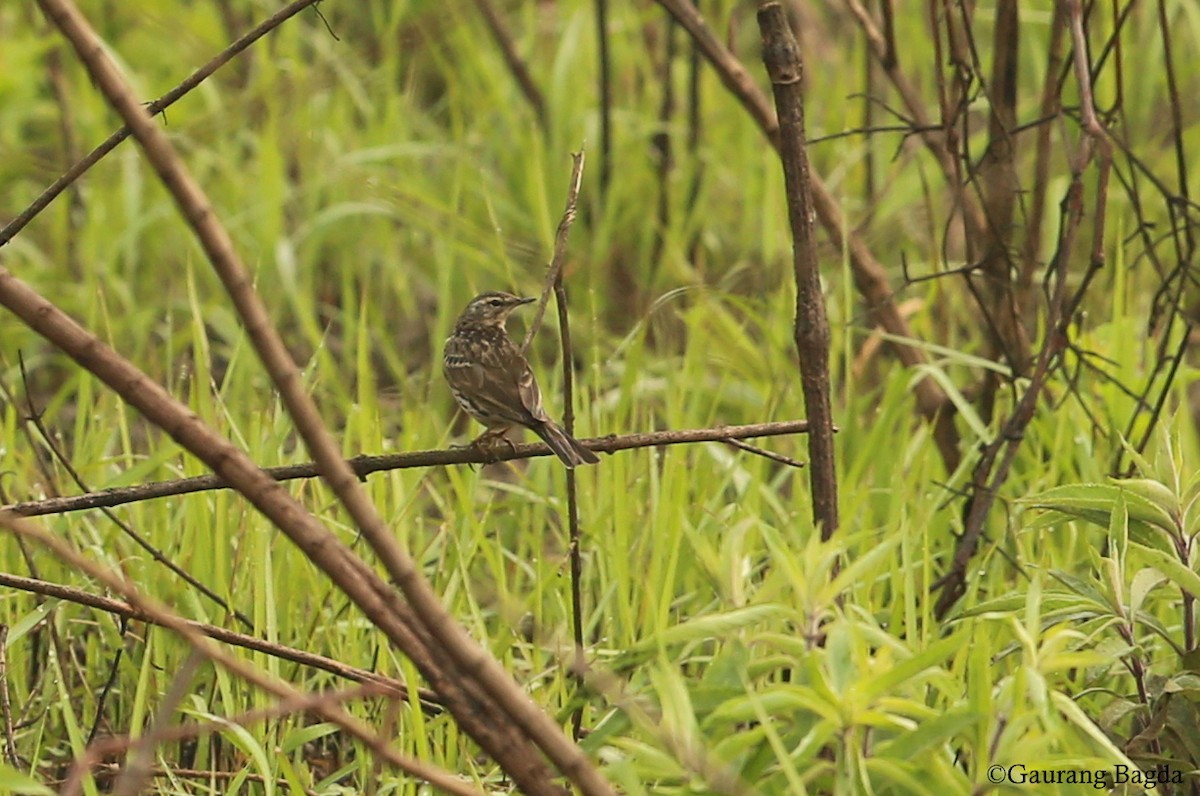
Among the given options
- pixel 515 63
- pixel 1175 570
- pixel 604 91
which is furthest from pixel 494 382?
pixel 515 63

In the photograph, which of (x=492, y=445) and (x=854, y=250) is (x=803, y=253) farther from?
(x=854, y=250)

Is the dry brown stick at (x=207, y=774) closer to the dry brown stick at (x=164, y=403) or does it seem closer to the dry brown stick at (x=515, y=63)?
the dry brown stick at (x=164, y=403)

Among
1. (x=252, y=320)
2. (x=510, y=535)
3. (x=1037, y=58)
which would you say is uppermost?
(x=1037, y=58)

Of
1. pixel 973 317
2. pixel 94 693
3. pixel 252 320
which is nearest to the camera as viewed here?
pixel 252 320

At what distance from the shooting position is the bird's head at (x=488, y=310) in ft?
14.4

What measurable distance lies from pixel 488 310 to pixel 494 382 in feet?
2.22

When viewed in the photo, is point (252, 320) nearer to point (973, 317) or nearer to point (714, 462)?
point (714, 462)

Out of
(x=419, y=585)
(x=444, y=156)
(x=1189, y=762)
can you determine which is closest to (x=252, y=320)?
(x=419, y=585)

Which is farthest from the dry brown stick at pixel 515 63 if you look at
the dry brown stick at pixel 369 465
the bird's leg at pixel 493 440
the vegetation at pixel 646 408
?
the dry brown stick at pixel 369 465

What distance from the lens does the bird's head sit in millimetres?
4391

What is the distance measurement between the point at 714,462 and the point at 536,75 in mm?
2954

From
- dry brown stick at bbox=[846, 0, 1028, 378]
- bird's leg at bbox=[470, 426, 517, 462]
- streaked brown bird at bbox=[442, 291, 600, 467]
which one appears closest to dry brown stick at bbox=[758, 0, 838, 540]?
streaked brown bird at bbox=[442, 291, 600, 467]

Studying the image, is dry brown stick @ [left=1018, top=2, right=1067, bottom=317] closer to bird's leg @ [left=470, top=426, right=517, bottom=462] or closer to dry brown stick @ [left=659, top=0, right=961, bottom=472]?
dry brown stick @ [left=659, top=0, right=961, bottom=472]

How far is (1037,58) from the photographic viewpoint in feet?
21.4
